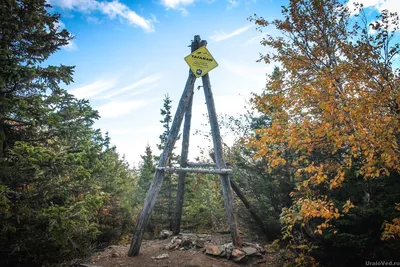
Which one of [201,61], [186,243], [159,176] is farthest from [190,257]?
[201,61]

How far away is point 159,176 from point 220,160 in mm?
1870

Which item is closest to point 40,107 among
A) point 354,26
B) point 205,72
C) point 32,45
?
point 32,45

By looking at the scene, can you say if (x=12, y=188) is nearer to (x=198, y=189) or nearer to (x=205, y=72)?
(x=205, y=72)

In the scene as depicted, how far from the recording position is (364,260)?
3.79 meters

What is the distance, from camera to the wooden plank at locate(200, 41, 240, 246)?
5711 mm

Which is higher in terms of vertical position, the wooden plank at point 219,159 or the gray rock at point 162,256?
the wooden plank at point 219,159

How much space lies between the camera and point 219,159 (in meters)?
6.18

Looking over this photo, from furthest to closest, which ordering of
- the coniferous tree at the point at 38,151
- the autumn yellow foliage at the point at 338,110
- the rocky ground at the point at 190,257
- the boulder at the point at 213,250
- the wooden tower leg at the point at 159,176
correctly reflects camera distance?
1. the wooden tower leg at the point at 159,176
2. the boulder at the point at 213,250
3. the rocky ground at the point at 190,257
4. the coniferous tree at the point at 38,151
5. the autumn yellow foliage at the point at 338,110

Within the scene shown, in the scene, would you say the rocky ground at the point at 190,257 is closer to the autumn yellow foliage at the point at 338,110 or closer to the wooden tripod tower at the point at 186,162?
the wooden tripod tower at the point at 186,162

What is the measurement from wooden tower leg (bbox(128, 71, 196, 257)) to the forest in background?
118 cm

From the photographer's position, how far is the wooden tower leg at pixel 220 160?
18.7ft

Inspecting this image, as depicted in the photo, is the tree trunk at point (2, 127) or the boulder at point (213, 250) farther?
the boulder at point (213, 250)

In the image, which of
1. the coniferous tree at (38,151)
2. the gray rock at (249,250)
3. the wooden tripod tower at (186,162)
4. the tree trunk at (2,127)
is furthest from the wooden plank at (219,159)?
the tree trunk at (2,127)

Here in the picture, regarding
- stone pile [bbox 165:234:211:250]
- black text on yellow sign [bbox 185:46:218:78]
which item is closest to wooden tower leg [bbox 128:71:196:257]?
black text on yellow sign [bbox 185:46:218:78]
